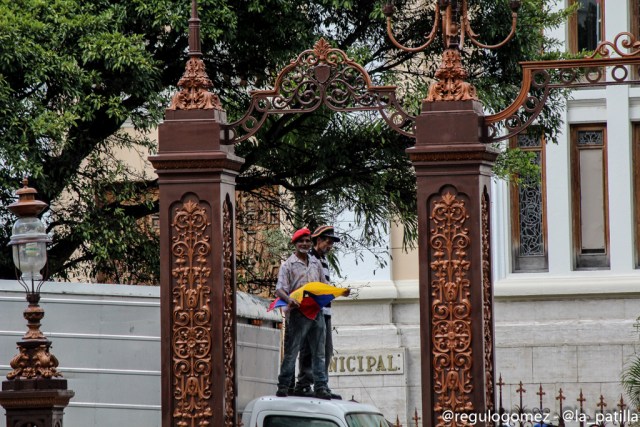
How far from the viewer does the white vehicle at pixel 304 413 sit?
13297mm

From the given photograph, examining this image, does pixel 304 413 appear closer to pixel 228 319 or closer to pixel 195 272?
pixel 228 319

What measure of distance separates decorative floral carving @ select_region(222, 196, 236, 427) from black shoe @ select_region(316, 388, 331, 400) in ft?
3.41

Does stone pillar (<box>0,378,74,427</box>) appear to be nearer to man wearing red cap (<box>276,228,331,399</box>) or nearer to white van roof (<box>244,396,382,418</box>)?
white van roof (<box>244,396,382,418</box>)

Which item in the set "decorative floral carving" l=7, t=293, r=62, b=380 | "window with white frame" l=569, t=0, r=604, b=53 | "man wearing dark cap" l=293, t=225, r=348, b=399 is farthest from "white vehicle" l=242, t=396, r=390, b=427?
"window with white frame" l=569, t=0, r=604, b=53

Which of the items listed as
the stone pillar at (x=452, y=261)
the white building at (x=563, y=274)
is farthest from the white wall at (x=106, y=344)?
the white building at (x=563, y=274)

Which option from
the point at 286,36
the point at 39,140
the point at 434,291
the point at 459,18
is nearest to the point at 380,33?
the point at 286,36

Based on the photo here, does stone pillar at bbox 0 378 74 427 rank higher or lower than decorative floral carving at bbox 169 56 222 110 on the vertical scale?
lower

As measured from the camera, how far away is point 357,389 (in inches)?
939

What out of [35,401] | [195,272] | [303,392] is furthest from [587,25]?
[35,401]

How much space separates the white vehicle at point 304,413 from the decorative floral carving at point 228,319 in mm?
813

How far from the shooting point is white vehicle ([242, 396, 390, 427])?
13.3m

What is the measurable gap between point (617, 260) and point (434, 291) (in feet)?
41.2

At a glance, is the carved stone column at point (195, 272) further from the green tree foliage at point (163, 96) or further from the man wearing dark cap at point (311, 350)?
the green tree foliage at point (163, 96)

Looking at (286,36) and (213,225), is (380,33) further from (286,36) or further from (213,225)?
→ (213,225)
